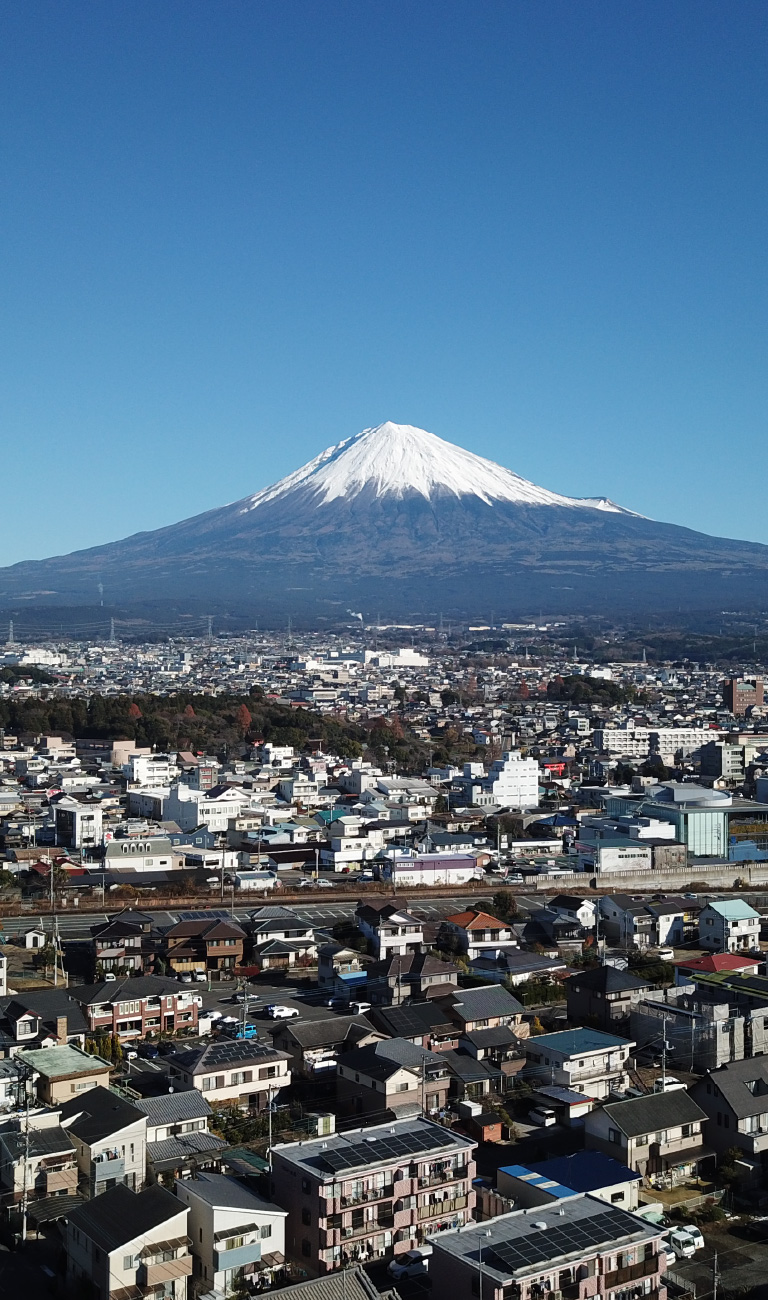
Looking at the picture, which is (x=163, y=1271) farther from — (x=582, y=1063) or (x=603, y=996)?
(x=603, y=996)

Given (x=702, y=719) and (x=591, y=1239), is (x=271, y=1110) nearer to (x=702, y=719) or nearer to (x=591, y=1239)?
(x=591, y=1239)

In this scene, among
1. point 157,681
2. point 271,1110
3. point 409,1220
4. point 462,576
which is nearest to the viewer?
Answer: point 409,1220

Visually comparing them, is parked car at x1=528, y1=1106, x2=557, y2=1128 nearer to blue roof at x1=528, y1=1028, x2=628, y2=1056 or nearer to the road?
blue roof at x1=528, y1=1028, x2=628, y2=1056

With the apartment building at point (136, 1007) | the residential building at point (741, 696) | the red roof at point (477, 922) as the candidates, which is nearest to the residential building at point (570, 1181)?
the apartment building at point (136, 1007)

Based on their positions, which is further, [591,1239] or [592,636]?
[592,636]

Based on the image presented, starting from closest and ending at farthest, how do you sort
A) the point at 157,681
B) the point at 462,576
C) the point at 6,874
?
1. the point at 6,874
2. the point at 157,681
3. the point at 462,576

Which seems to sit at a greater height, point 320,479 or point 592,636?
point 320,479

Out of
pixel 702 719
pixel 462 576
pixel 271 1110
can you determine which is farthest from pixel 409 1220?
pixel 462 576
